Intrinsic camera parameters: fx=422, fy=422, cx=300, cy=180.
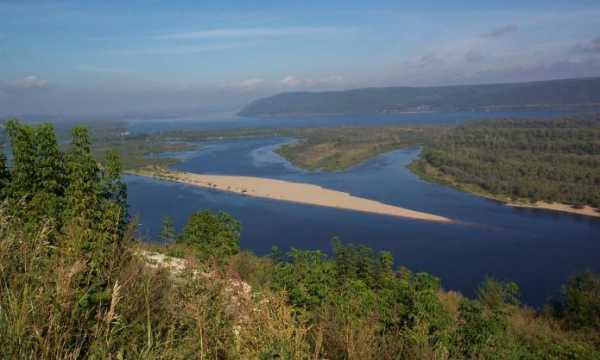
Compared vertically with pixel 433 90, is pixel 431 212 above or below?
below

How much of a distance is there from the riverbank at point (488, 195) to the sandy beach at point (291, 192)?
6558mm

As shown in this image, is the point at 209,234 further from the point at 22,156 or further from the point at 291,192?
the point at 291,192

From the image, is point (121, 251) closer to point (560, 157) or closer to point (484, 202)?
point (484, 202)

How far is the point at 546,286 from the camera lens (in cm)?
1507

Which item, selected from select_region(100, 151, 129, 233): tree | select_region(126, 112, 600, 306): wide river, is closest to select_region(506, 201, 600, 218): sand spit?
select_region(126, 112, 600, 306): wide river

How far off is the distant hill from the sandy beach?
85.5 metres

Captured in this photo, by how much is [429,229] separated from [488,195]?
9186 millimetres

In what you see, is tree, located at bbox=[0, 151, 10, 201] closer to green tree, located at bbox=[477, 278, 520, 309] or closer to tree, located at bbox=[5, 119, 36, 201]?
tree, located at bbox=[5, 119, 36, 201]

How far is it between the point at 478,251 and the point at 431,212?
16.7ft

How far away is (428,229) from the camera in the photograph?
20156 mm

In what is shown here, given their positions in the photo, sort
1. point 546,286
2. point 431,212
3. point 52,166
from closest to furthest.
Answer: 1. point 52,166
2. point 546,286
3. point 431,212

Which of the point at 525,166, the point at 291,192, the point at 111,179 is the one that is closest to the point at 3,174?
the point at 111,179

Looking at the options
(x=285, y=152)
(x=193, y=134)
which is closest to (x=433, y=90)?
(x=193, y=134)

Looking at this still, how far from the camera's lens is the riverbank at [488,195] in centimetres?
2328
